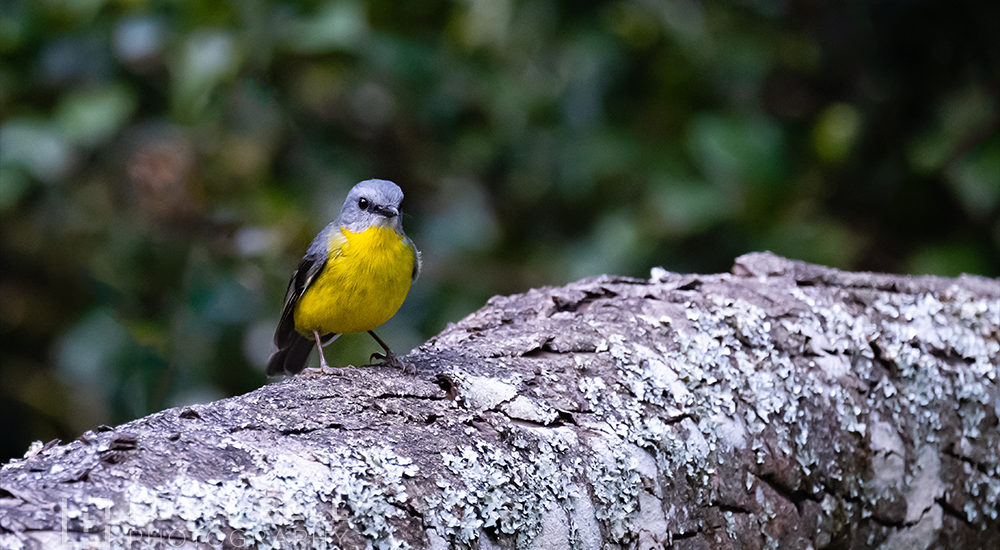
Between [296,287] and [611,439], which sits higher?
[296,287]

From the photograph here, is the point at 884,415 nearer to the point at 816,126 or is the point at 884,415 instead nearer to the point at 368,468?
the point at 368,468

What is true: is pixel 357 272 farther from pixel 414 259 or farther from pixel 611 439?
pixel 611 439

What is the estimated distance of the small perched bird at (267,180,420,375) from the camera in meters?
2.36

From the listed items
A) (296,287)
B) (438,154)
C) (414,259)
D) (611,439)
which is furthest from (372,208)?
(438,154)

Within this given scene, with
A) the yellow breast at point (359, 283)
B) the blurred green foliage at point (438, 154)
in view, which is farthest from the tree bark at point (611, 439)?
the blurred green foliage at point (438, 154)

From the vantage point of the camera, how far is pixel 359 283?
2.36 metres

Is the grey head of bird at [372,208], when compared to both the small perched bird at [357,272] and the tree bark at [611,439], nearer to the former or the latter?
the small perched bird at [357,272]

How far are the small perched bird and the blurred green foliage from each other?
4.01ft

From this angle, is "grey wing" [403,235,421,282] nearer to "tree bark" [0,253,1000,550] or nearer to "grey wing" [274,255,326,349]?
"grey wing" [274,255,326,349]

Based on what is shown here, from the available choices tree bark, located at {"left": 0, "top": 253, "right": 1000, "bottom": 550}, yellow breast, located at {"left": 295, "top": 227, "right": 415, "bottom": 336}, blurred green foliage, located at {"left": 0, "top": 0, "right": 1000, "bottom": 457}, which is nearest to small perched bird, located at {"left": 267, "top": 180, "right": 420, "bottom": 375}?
yellow breast, located at {"left": 295, "top": 227, "right": 415, "bottom": 336}

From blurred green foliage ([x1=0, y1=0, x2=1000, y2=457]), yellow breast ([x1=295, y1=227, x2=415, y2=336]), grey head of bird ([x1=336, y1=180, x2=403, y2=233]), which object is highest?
blurred green foliage ([x1=0, y1=0, x2=1000, y2=457])

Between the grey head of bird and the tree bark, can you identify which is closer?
the tree bark

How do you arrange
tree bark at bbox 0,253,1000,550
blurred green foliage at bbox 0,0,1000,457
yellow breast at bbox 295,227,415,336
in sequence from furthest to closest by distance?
blurred green foliage at bbox 0,0,1000,457, yellow breast at bbox 295,227,415,336, tree bark at bbox 0,253,1000,550

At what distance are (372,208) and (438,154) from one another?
5.96 ft
